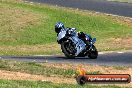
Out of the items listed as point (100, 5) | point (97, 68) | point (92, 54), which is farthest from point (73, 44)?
point (100, 5)

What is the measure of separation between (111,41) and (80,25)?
661 centimetres

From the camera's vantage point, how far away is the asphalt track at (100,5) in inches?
1714

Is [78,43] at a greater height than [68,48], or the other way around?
[78,43]

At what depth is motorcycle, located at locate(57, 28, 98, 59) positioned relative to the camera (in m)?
23.1

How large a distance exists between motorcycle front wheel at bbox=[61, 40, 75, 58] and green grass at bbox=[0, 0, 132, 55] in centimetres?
332

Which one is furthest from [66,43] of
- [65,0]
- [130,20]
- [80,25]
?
[65,0]

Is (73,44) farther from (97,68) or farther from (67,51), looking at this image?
(97,68)

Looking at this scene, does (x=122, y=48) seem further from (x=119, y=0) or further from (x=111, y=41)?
(x=119, y=0)

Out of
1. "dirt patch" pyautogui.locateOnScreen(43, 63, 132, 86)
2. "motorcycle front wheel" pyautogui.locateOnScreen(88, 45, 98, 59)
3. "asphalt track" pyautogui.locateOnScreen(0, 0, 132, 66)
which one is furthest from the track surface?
"dirt patch" pyautogui.locateOnScreen(43, 63, 132, 86)

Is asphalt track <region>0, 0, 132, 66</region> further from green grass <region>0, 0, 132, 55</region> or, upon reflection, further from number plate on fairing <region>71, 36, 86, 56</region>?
green grass <region>0, 0, 132, 55</region>

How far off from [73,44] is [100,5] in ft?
80.3

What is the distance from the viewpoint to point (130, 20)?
38812 mm

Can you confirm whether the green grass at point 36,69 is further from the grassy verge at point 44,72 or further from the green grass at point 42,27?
the green grass at point 42,27

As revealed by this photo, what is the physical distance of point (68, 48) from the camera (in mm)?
23516
